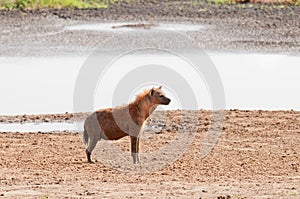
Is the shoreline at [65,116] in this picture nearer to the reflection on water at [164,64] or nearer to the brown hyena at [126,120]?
the reflection on water at [164,64]

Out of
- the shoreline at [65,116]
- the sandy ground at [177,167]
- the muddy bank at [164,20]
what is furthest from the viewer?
the muddy bank at [164,20]

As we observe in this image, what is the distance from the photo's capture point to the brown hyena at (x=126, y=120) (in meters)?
13.5

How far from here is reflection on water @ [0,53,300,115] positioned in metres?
19.4

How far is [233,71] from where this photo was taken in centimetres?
2458

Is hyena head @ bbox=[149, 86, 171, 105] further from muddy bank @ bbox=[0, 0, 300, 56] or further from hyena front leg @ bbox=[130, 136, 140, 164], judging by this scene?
muddy bank @ bbox=[0, 0, 300, 56]

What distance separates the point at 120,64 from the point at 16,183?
537 inches

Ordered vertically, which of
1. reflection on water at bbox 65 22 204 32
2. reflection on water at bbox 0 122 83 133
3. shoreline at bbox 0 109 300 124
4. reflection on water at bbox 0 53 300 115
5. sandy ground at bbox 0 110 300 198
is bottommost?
sandy ground at bbox 0 110 300 198

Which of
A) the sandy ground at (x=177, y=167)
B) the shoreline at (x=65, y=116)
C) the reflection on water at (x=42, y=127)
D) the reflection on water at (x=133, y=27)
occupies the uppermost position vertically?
the reflection on water at (x=133, y=27)

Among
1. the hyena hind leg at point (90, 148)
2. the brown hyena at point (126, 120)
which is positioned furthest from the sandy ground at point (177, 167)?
the brown hyena at point (126, 120)

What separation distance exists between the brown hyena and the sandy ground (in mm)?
401

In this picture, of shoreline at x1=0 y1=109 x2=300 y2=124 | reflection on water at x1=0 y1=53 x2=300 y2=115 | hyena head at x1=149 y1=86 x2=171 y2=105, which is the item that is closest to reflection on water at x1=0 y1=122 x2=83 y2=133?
shoreline at x1=0 y1=109 x2=300 y2=124

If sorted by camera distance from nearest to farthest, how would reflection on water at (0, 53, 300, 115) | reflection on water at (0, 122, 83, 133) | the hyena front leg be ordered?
the hyena front leg, reflection on water at (0, 122, 83, 133), reflection on water at (0, 53, 300, 115)

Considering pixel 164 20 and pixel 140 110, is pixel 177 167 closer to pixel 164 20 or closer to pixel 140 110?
pixel 140 110

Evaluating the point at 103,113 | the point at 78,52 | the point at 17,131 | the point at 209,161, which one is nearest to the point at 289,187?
the point at 209,161
